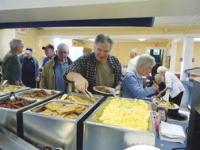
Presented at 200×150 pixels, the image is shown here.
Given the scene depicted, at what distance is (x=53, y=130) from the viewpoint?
96cm

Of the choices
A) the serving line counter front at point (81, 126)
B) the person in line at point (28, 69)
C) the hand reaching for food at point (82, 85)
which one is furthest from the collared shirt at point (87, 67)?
the person in line at point (28, 69)

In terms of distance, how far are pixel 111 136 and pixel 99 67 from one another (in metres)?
0.95

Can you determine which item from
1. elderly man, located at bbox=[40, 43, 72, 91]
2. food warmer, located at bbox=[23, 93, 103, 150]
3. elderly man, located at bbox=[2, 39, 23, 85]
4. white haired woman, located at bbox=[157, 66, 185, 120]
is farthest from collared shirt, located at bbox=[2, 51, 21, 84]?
white haired woman, located at bbox=[157, 66, 185, 120]

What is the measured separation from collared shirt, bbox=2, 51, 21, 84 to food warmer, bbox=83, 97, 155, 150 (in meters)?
2.08

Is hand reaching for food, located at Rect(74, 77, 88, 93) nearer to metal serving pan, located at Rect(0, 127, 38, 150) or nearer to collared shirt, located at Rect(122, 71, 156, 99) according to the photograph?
metal serving pan, located at Rect(0, 127, 38, 150)

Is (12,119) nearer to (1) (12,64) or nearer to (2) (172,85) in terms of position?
(1) (12,64)

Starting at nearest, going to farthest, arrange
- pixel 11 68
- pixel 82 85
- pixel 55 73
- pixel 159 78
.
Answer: pixel 82 85 < pixel 55 73 < pixel 11 68 < pixel 159 78

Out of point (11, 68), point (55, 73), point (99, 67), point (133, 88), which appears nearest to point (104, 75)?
point (99, 67)

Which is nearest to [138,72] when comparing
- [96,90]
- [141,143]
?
[96,90]

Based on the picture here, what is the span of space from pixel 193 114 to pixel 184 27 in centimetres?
530

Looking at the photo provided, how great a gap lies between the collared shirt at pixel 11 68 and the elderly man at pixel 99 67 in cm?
139

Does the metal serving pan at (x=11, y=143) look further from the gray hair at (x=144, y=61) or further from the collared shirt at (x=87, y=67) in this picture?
the gray hair at (x=144, y=61)

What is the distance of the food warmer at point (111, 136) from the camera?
2.84ft

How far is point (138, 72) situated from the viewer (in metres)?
2.12
